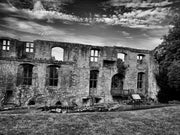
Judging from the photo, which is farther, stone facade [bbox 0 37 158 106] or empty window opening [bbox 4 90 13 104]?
stone facade [bbox 0 37 158 106]

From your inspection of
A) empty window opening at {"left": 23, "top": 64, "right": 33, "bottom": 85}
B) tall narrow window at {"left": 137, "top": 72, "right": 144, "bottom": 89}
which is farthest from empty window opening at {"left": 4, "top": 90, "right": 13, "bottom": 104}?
tall narrow window at {"left": 137, "top": 72, "right": 144, "bottom": 89}

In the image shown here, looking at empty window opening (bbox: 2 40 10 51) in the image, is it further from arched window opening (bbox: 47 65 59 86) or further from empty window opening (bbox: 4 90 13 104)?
arched window opening (bbox: 47 65 59 86)

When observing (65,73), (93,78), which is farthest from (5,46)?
(93,78)

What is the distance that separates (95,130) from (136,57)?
16.1m

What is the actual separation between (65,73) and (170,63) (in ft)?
42.3

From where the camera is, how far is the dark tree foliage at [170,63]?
14730mm

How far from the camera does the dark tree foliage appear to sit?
Result: 14730mm

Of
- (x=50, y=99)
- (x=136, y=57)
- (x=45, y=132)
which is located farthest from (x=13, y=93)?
(x=136, y=57)

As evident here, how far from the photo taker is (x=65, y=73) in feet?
53.3

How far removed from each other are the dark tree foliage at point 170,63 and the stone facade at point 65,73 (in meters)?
1.39

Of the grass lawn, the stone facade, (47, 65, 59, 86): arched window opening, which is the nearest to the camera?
the grass lawn

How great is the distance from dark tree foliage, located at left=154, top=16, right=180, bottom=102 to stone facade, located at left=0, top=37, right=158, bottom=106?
1387 mm

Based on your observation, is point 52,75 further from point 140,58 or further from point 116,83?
point 140,58

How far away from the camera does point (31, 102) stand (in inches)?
590
